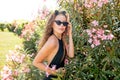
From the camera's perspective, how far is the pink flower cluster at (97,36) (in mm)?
3824

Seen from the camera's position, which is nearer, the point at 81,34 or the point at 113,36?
the point at 113,36

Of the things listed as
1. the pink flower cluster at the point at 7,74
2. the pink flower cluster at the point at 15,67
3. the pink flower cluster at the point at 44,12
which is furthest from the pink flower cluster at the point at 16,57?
the pink flower cluster at the point at 44,12

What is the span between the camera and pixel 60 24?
13.1ft

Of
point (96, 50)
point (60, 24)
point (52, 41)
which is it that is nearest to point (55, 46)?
point (52, 41)

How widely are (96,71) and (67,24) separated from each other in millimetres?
599

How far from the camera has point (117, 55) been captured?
13.0ft

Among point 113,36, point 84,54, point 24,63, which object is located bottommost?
point 24,63

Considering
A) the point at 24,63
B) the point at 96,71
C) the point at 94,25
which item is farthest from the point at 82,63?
the point at 24,63

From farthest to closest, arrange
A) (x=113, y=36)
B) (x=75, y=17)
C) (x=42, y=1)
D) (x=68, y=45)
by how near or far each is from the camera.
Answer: (x=42, y=1) < (x=75, y=17) < (x=68, y=45) < (x=113, y=36)

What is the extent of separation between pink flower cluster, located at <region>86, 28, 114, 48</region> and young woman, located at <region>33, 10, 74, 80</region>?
0.27 meters

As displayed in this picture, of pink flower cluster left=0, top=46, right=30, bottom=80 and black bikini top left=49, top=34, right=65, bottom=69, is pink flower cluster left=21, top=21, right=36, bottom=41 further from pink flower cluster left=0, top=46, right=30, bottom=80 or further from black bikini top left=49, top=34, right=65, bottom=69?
black bikini top left=49, top=34, right=65, bottom=69

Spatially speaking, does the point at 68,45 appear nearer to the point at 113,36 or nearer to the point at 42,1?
the point at 113,36

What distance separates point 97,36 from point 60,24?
0.44 meters

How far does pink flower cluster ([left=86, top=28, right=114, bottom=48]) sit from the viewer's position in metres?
3.82
